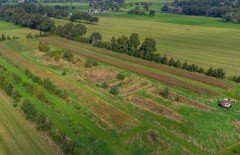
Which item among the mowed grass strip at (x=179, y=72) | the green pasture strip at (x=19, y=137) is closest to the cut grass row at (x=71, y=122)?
the green pasture strip at (x=19, y=137)

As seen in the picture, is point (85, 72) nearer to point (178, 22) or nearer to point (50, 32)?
point (50, 32)

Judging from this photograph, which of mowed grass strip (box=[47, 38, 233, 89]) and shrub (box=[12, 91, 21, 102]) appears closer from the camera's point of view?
shrub (box=[12, 91, 21, 102])

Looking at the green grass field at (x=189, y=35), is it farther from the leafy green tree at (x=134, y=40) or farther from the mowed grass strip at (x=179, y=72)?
the mowed grass strip at (x=179, y=72)

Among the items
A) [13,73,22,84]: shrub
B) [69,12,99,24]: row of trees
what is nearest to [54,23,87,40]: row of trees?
[69,12,99,24]: row of trees

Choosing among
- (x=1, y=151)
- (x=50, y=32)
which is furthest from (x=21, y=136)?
(x=50, y=32)

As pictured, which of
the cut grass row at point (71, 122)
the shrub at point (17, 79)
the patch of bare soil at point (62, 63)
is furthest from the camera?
the patch of bare soil at point (62, 63)

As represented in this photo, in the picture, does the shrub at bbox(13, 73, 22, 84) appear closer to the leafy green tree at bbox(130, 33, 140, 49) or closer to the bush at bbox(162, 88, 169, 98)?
the bush at bbox(162, 88, 169, 98)
